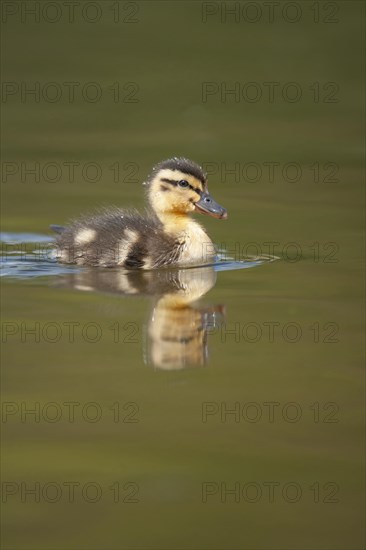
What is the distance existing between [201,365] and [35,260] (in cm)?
197

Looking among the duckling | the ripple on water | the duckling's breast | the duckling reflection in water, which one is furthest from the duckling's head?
the duckling reflection in water

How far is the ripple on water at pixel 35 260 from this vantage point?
5.85 m

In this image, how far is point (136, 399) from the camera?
389cm

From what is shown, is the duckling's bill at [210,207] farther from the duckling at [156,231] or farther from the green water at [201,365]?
the green water at [201,365]

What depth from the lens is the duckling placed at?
19.6ft

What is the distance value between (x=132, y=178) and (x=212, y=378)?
4.23m

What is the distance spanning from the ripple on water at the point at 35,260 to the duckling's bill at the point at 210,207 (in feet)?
0.66

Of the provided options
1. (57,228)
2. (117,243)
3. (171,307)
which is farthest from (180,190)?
(171,307)

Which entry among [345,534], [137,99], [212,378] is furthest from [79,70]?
[345,534]

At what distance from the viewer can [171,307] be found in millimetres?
5113

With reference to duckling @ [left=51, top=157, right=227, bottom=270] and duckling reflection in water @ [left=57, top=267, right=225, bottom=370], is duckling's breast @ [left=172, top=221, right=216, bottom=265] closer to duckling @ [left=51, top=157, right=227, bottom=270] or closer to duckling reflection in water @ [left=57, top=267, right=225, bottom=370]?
duckling @ [left=51, top=157, right=227, bottom=270]

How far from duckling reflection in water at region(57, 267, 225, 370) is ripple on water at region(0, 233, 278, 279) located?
0.41ft

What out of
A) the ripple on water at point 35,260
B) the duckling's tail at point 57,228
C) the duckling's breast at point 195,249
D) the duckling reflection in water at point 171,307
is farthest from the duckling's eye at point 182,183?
the duckling's tail at point 57,228

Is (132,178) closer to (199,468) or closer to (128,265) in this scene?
(128,265)
